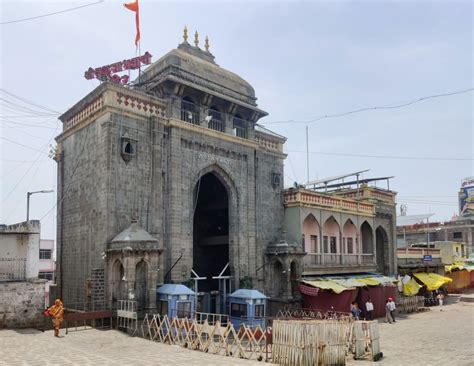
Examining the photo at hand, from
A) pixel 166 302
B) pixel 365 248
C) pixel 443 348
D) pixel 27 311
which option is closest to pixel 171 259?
pixel 166 302

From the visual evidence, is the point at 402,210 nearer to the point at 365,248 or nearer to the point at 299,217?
the point at 365,248

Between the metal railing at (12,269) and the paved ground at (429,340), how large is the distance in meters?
13.7

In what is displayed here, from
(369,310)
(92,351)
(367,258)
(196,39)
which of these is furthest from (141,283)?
(367,258)

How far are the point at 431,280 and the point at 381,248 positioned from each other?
15.6 feet

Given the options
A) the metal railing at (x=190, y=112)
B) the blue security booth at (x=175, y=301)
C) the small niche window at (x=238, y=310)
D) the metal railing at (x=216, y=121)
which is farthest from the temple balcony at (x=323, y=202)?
the blue security booth at (x=175, y=301)

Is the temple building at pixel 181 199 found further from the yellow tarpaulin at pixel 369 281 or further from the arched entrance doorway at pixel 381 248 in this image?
the arched entrance doorway at pixel 381 248

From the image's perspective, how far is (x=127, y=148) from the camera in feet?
69.4

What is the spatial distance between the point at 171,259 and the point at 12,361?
9.41m

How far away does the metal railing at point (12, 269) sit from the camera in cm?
1936

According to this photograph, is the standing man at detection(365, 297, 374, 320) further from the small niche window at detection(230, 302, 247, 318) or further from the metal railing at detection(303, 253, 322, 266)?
the small niche window at detection(230, 302, 247, 318)

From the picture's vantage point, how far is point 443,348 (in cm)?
1886

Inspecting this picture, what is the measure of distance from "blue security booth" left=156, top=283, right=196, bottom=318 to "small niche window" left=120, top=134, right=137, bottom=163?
5976 millimetres

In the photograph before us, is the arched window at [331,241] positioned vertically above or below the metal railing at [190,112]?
below

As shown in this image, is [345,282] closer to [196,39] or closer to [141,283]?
[141,283]
